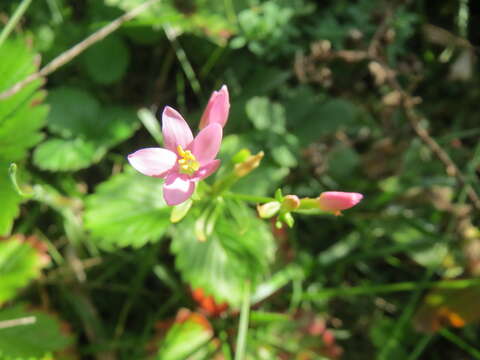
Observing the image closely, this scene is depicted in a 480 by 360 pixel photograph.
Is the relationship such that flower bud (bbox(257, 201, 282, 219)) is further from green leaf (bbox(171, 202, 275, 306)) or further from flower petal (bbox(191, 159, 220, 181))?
green leaf (bbox(171, 202, 275, 306))

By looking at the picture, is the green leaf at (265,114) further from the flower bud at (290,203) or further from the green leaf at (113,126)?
the flower bud at (290,203)

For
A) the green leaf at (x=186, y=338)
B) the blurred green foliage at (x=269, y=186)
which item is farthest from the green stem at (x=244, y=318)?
the green leaf at (x=186, y=338)

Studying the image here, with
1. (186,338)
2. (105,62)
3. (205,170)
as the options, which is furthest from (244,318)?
(105,62)

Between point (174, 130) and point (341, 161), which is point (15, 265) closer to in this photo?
point (174, 130)

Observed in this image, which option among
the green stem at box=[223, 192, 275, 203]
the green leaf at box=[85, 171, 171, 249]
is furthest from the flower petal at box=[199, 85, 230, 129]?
the green leaf at box=[85, 171, 171, 249]

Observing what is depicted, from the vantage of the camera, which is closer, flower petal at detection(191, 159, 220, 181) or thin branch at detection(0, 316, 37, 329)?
flower petal at detection(191, 159, 220, 181)

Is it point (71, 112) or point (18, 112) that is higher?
point (18, 112)
